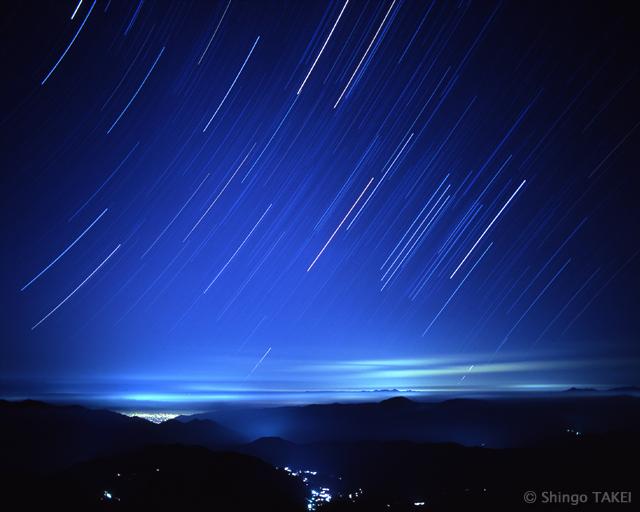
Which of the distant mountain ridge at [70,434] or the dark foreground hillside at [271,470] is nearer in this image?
the dark foreground hillside at [271,470]

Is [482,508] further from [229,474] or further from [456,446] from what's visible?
[456,446]

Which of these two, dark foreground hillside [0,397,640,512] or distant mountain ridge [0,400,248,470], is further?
distant mountain ridge [0,400,248,470]

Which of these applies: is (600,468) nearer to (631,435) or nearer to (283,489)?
(631,435)

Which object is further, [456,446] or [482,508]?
[456,446]

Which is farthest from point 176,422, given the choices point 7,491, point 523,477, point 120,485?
point 523,477

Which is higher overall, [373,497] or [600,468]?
[600,468]

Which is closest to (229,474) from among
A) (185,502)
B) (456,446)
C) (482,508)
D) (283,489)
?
(283,489)

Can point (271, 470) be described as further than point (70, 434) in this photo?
No

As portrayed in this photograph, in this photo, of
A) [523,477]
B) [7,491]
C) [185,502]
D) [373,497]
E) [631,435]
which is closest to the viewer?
[7,491]

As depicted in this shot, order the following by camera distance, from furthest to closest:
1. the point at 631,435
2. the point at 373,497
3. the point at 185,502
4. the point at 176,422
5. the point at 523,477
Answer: the point at 176,422 < the point at 631,435 < the point at 523,477 < the point at 373,497 < the point at 185,502
